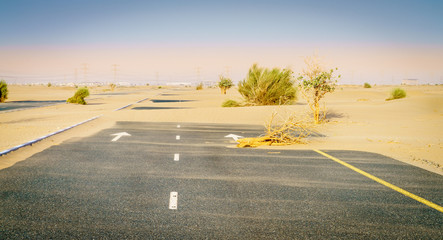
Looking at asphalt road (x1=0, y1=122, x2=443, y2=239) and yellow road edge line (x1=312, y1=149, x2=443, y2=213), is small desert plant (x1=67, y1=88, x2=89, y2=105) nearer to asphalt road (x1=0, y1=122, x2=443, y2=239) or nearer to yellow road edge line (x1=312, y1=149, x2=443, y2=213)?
asphalt road (x1=0, y1=122, x2=443, y2=239)

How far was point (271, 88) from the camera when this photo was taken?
30.3 meters

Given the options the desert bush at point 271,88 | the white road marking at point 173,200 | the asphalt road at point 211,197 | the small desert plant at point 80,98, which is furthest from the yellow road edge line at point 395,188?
the small desert plant at point 80,98

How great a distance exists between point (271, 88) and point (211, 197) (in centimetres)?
2523

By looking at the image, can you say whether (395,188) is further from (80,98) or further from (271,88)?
(80,98)

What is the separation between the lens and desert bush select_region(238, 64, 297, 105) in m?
30.1

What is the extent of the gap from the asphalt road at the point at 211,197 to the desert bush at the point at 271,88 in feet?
67.7

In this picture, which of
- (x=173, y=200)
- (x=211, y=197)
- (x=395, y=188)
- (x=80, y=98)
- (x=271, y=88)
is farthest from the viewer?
(x=80, y=98)

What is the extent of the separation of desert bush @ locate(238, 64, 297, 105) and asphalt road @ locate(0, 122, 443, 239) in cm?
2062

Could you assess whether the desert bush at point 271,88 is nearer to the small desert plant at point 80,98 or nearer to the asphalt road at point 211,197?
the small desert plant at point 80,98

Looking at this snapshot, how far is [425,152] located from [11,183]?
1052 centimetres

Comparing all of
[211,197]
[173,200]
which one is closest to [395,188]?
[211,197]

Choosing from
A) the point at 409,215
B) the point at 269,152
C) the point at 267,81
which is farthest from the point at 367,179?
the point at 267,81

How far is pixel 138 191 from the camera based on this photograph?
239 inches

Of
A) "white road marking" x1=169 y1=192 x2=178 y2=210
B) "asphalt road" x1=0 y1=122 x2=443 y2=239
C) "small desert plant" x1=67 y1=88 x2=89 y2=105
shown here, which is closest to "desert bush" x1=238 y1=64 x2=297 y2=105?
"small desert plant" x1=67 y1=88 x2=89 y2=105
